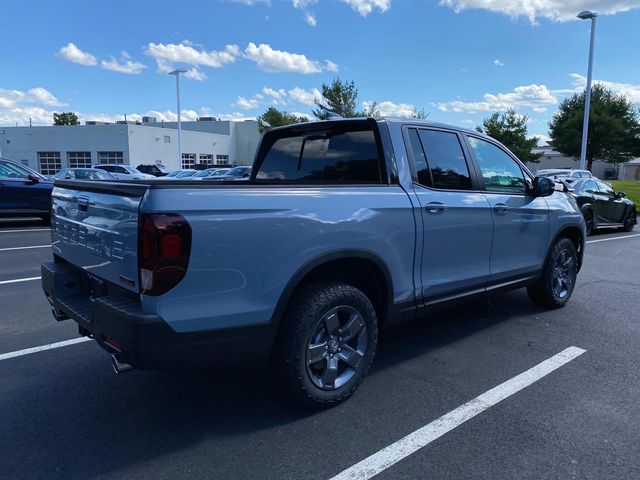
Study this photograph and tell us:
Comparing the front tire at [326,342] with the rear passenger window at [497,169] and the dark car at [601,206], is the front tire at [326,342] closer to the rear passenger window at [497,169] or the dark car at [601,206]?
the rear passenger window at [497,169]

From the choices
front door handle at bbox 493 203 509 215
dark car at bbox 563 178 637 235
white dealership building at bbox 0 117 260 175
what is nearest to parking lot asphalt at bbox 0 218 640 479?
front door handle at bbox 493 203 509 215

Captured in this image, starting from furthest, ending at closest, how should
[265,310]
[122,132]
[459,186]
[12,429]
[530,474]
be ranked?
[122,132] → [459,186] → [12,429] → [265,310] → [530,474]

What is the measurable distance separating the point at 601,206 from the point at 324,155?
453 inches

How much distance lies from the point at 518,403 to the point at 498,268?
4.80 ft

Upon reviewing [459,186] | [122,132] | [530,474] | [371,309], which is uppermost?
[122,132]

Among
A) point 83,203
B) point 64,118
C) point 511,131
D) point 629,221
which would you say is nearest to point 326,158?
point 83,203

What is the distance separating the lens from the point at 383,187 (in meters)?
3.56

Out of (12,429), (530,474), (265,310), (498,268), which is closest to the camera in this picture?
(530,474)

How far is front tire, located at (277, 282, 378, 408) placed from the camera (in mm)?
3039

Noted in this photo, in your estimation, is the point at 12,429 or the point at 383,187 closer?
the point at 12,429

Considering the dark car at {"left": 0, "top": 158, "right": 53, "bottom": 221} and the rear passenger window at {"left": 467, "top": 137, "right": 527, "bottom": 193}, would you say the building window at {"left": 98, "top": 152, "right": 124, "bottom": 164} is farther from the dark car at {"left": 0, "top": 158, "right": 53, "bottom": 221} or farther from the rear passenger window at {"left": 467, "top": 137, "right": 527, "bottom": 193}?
the rear passenger window at {"left": 467, "top": 137, "right": 527, "bottom": 193}

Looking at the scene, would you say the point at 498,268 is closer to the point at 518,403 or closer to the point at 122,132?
the point at 518,403

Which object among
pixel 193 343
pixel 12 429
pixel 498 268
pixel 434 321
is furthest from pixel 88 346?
pixel 498 268

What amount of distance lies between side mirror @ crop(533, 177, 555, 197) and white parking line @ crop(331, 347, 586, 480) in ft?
5.29
